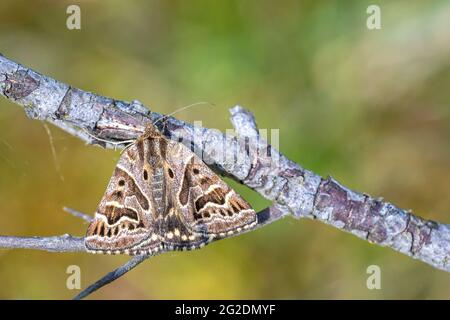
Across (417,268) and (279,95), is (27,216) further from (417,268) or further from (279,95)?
(417,268)

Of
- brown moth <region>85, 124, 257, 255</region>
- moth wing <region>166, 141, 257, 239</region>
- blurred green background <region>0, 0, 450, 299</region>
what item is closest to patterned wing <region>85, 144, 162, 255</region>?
brown moth <region>85, 124, 257, 255</region>

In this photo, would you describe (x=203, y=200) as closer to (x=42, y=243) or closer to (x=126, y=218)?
(x=126, y=218)

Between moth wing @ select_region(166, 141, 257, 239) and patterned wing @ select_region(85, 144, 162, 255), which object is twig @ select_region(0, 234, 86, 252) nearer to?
patterned wing @ select_region(85, 144, 162, 255)

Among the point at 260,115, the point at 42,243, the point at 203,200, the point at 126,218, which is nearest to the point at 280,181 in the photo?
the point at 203,200

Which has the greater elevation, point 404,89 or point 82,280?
point 404,89

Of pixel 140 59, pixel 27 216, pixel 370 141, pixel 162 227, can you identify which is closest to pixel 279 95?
pixel 370 141

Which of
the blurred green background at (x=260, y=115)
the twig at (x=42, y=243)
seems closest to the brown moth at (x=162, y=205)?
the twig at (x=42, y=243)
